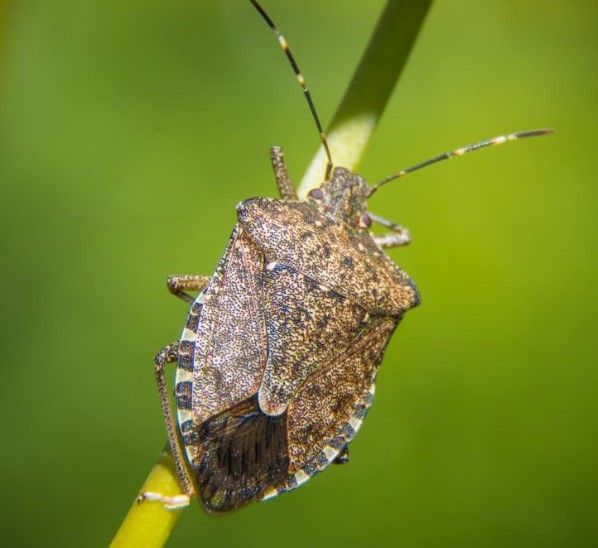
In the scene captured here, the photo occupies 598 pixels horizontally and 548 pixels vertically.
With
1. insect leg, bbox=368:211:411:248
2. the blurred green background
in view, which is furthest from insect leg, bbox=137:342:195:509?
the blurred green background

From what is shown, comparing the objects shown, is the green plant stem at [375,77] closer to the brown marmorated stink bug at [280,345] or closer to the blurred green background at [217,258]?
the brown marmorated stink bug at [280,345]

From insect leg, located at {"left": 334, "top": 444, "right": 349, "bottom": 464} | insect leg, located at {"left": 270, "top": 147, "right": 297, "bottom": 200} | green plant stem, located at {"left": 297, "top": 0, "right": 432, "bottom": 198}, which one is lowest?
insect leg, located at {"left": 334, "top": 444, "right": 349, "bottom": 464}

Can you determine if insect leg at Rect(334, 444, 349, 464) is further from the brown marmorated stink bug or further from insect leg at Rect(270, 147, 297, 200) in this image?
insect leg at Rect(270, 147, 297, 200)

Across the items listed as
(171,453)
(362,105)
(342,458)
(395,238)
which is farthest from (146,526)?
(395,238)

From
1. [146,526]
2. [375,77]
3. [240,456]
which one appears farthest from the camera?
[240,456]

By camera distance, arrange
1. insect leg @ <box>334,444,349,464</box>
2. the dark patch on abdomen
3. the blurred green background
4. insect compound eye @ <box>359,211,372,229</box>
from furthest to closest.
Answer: the blurred green background
insect compound eye @ <box>359,211,372,229</box>
insect leg @ <box>334,444,349,464</box>
the dark patch on abdomen

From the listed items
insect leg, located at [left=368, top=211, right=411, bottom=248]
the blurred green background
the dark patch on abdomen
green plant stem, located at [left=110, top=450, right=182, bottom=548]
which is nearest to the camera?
green plant stem, located at [left=110, top=450, right=182, bottom=548]

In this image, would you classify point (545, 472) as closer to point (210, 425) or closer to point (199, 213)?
point (199, 213)

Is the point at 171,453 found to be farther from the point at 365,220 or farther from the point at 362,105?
the point at 365,220
